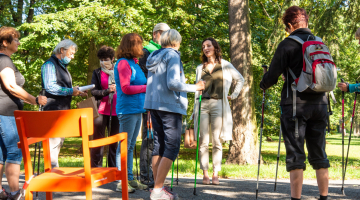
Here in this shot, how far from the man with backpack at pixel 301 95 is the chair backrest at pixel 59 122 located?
79.4 inches

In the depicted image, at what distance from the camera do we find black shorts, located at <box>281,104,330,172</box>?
142 inches

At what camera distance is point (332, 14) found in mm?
10031

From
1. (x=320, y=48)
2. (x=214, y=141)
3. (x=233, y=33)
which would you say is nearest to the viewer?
(x=320, y=48)

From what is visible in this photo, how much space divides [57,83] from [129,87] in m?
0.95

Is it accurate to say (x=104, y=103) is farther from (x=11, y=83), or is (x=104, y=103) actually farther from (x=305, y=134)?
(x=305, y=134)

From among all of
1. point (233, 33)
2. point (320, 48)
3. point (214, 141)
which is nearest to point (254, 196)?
point (214, 141)

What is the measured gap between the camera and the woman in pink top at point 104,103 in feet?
18.6

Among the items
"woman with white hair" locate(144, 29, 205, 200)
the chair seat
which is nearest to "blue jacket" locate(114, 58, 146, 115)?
"woman with white hair" locate(144, 29, 205, 200)

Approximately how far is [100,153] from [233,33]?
5360 mm

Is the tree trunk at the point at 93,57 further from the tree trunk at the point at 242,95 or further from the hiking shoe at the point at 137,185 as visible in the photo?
the hiking shoe at the point at 137,185

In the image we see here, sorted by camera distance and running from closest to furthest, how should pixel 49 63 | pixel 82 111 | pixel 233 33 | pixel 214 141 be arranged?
pixel 82 111
pixel 49 63
pixel 214 141
pixel 233 33

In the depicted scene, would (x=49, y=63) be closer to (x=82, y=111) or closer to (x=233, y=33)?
(x=82, y=111)

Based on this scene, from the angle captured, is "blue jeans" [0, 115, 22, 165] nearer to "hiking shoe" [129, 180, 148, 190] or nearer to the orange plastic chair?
the orange plastic chair

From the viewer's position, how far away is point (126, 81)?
15.1 feet
